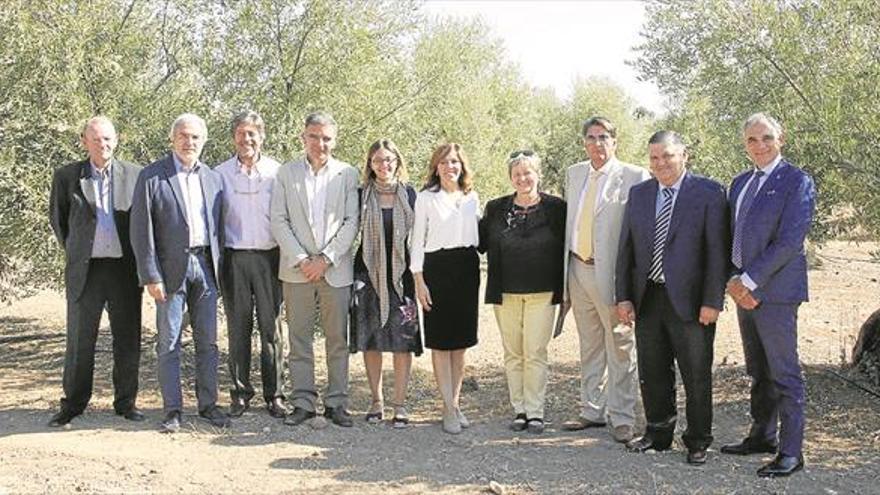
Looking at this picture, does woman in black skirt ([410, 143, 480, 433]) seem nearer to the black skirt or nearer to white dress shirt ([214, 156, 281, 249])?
the black skirt

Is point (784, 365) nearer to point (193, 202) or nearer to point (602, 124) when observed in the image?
point (602, 124)

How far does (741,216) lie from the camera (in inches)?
235

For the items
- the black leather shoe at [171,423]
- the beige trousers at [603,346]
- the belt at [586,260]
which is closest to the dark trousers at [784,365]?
the beige trousers at [603,346]

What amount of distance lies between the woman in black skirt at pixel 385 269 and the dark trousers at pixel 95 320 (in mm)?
1877

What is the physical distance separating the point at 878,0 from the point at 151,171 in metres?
6.37

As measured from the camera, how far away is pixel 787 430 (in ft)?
19.0

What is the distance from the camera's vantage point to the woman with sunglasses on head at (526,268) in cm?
668

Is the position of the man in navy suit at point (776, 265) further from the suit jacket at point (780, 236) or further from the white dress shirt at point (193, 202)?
the white dress shirt at point (193, 202)

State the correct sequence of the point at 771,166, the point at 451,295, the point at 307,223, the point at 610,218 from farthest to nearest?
the point at 307,223, the point at 451,295, the point at 610,218, the point at 771,166

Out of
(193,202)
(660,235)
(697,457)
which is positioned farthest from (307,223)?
(697,457)

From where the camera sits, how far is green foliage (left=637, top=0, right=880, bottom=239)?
6902 millimetres

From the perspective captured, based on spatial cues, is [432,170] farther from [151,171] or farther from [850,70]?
[850,70]

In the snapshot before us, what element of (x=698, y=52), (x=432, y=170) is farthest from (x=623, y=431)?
(x=698, y=52)

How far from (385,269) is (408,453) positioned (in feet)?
4.82
